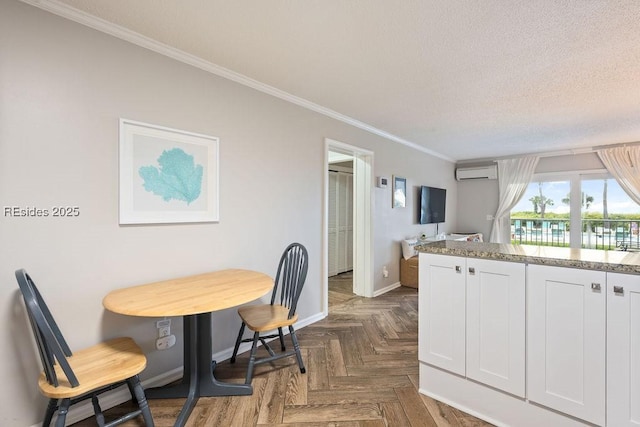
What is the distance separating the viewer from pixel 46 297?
1.59 m

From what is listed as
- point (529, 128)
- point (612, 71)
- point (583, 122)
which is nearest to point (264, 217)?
point (612, 71)

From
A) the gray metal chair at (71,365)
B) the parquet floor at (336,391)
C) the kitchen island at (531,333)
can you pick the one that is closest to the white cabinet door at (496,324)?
the kitchen island at (531,333)

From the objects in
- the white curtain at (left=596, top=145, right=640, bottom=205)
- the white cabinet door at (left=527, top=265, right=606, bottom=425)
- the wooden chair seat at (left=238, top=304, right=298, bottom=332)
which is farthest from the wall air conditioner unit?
the wooden chair seat at (left=238, top=304, right=298, bottom=332)

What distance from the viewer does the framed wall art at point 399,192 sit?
14.7 feet

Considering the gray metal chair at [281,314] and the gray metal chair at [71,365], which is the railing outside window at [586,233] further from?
the gray metal chair at [71,365]

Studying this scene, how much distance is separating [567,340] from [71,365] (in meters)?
2.49

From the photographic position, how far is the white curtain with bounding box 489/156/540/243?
18.4 feet

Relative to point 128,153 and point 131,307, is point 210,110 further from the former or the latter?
point 131,307

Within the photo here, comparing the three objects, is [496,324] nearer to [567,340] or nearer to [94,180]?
[567,340]

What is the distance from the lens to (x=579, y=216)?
17.0 feet

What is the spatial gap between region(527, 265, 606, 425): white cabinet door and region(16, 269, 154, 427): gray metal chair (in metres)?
2.04

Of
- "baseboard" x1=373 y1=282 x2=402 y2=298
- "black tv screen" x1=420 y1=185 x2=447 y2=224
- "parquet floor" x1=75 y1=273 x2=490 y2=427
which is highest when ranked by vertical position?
"black tv screen" x1=420 y1=185 x2=447 y2=224

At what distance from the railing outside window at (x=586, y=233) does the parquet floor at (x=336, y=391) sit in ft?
13.6

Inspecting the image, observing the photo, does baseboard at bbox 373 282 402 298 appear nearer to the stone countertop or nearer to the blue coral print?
the stone countertop
